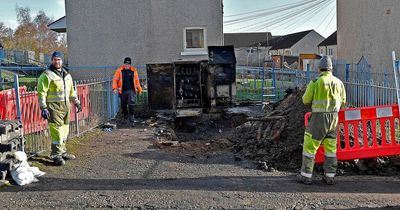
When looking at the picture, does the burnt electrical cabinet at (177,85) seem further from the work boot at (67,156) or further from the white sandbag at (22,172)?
the white sandbag at (22,172)

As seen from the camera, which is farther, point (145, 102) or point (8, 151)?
point (145, 102)

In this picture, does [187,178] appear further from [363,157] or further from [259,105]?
[259,105]

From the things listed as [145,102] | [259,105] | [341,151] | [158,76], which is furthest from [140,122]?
[341,151]

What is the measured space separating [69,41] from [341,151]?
16510 mm

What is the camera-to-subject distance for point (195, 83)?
42.7 ft

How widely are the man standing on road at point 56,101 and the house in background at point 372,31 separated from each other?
1447 centimetres

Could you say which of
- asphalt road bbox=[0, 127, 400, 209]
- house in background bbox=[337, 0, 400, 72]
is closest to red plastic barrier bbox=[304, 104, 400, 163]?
asphalt road bbox=[0, 127, 400, 209]

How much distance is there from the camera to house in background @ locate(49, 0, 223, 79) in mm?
19859

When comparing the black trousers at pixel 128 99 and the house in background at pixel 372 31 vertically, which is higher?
the house in background at pixel 372 31

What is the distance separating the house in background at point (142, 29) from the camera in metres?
19.9

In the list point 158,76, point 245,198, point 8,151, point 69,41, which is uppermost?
point 69,41

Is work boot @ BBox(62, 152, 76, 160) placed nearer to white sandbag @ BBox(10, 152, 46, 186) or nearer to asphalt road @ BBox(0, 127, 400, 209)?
asphalt road @ BBox(0, 127, 400, 209)

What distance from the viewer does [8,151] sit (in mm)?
6434

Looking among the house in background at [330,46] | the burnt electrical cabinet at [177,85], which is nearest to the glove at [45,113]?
the burnt electrical cabinet at [177,85]
